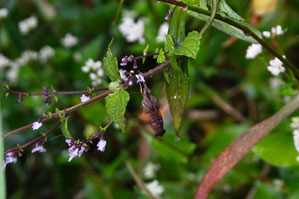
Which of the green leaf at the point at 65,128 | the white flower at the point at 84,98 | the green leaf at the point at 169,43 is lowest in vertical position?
the green leaf at the point at 65,128

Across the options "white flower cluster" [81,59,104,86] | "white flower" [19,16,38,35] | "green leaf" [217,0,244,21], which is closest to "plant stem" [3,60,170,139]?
"green leaf" [217,0,244,21]

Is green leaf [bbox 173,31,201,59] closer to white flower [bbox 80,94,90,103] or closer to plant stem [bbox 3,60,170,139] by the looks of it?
plant stem [bbox 3,60,170,139]

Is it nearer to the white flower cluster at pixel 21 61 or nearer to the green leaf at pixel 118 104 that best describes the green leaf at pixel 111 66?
the green leaf at pixel 118 104

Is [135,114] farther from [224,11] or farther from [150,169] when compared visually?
[224,11]

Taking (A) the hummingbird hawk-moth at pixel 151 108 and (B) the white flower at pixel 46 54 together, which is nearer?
(A) the hummingbird hawk-moth at pixel 151 108

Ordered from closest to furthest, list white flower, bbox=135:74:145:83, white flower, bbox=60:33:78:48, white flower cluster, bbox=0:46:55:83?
white flower, bbox=135:74:145:83, white flower cluster, bbox=0:46:55:83, white flower, bbox=60:33:78:48

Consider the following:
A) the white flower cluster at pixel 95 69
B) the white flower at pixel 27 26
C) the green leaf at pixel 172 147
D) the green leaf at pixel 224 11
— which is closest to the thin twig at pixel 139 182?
the green leaf at pixel 172 147

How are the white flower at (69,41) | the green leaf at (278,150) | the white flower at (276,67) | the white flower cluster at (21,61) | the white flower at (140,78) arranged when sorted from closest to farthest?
the white flower at (140,78) < the white flower at (276,67) < the green leaf at (278,150) < the white flower cluster at (21,61) < the white flower at (69,41)
